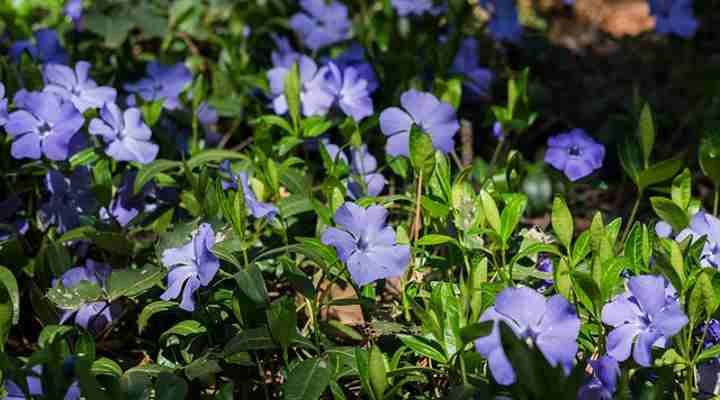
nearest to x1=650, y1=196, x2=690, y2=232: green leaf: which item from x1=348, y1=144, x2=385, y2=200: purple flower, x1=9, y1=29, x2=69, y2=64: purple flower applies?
x1=348, y1=144, x2=385, y2=200: purple flower

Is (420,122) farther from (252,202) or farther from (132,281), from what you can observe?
(132,281)

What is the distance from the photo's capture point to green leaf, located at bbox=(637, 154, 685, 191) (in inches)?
83.0

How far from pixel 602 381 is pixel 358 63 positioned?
1427mm

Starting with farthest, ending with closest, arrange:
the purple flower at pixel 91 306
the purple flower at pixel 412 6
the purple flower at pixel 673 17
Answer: the purple flower at pixel 673 17 → the purple flower at pixel 412 6 → the purple flower at pixel 91 306

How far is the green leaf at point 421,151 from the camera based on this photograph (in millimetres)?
1975

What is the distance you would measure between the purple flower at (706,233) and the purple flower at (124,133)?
1.24m

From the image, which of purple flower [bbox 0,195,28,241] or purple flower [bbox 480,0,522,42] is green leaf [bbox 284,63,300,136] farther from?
purple flower [bbox 480,0,522,42]

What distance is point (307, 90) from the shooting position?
2664 millimetres

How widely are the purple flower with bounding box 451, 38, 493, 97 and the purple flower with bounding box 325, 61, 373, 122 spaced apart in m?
0.45

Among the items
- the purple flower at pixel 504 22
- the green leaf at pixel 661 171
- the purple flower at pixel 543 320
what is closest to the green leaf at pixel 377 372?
the purple flower at pixel 543 320

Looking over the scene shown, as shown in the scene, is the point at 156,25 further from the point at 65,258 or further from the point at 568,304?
the point at 568,304

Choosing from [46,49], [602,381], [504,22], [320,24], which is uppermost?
[46,49]

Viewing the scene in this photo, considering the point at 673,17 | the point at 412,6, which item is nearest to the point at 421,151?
the point at 412,6

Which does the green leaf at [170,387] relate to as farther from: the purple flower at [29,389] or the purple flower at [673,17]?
the purple flower at [673,17]
